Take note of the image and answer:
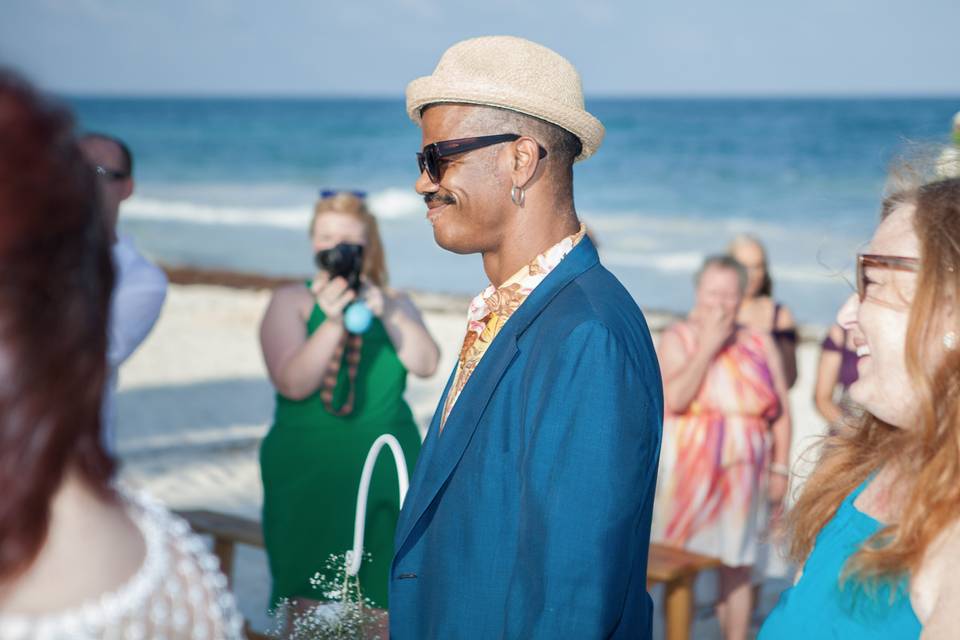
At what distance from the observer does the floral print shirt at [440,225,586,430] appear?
7.87ft

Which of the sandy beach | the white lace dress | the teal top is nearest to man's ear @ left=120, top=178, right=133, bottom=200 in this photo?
the sandy beach

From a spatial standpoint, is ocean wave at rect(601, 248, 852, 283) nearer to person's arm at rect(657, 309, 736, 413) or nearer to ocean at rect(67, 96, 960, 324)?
ocean at rect(67, 96, 960, 324)

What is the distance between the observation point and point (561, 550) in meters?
2.02

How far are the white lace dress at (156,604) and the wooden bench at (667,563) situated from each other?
3.08 metres

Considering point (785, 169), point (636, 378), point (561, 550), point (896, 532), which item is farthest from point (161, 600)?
point (785, 169)

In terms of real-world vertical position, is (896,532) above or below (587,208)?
below

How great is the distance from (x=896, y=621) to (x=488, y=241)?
119cm

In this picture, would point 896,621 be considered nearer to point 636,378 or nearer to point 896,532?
point 896,532

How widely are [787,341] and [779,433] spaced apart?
3.64 feet

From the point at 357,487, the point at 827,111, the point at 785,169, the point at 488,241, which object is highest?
the point at 827,111

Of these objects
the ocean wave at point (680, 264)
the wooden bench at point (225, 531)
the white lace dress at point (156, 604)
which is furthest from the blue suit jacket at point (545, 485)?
the ocean wave at point (680, 264)

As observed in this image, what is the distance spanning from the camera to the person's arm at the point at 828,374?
18.5 feet

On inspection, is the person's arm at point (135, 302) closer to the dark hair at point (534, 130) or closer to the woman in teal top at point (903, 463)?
the dark hair at point (534, 130)

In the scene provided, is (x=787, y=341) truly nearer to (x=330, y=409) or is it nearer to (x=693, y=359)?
(x=693, y=359)
